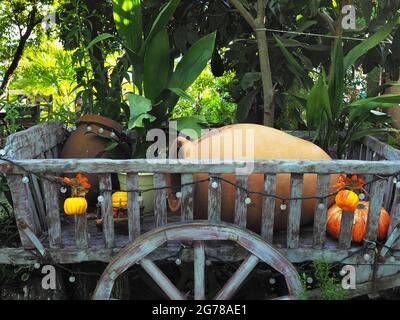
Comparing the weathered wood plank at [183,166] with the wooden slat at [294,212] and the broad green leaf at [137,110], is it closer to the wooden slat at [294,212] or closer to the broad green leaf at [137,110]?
the wooden slat at [294,212]

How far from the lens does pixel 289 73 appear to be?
2.67m

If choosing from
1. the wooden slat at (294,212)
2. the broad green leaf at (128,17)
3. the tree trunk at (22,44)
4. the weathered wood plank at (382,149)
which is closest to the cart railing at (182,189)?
the wooden slat at (294,212)

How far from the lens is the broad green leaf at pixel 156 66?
1.91 meters

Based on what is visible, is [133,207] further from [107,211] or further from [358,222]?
[358,222]

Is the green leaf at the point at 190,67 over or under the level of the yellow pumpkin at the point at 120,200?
over

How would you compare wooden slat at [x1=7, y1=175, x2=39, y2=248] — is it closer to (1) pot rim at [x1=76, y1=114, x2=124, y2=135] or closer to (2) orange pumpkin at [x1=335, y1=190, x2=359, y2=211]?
(1) pot rim at [x1=76, y1=114, x2=124, y2=135]

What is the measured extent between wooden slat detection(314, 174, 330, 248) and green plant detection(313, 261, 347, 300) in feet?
0.23

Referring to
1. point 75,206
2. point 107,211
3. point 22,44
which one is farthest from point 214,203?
point 22,44

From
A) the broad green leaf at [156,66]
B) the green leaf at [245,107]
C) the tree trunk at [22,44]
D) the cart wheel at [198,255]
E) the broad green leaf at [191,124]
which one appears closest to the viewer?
the cart wheel at [198,255]

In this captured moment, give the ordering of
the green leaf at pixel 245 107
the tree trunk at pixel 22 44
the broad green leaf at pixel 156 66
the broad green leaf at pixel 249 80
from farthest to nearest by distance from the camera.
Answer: the tree trunk at pixel 22 44, the green leaf at pixel 245 107, the broad green leaf at pixel 249 80, the broad green leaf at pixel 156 66

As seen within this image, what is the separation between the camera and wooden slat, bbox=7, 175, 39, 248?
1489mm

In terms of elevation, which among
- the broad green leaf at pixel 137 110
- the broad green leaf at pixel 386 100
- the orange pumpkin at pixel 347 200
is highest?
the broad green leaf at pixel 386 100

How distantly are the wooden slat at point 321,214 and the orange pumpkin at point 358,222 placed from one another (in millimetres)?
108

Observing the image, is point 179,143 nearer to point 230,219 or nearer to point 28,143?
point 230,219
